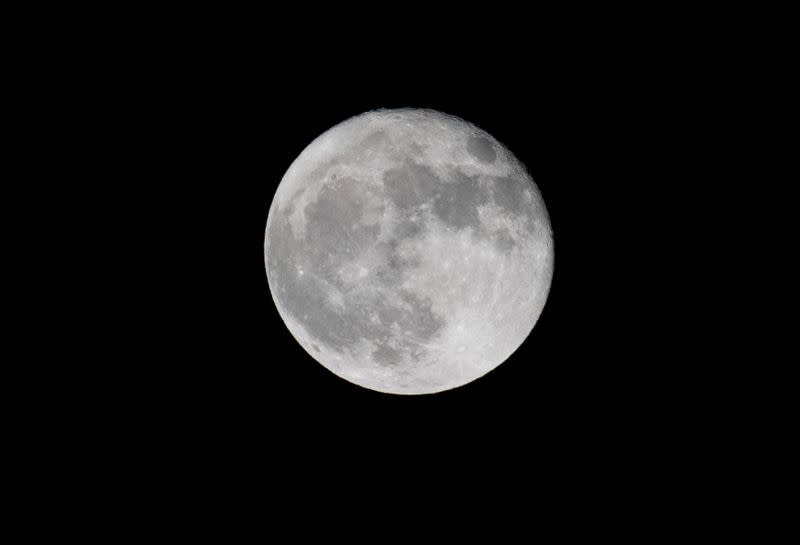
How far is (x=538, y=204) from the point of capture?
3.48 m

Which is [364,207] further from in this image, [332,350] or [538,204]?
[538,204]

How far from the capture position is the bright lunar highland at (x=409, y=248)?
9.79 feet

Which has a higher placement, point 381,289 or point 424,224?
point 424,224

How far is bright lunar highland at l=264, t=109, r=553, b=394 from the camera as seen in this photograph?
2984 mm

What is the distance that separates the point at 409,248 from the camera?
2.95 meters

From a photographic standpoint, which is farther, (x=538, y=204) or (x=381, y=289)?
(x=538, y=204)

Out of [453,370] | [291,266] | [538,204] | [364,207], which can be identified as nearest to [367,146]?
[364,207]

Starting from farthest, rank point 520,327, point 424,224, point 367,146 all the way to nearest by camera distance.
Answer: point 520,327, point 367,146, point 424,224

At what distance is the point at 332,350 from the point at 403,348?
472 mm

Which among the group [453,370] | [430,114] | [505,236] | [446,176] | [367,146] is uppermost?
[430,114]

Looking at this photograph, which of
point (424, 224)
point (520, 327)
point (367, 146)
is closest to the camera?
point (424, 224)

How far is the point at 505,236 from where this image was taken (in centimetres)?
314

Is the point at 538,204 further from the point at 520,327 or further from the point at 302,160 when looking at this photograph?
the point at 302,160

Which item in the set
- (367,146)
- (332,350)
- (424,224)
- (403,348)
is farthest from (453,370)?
(367,146)
